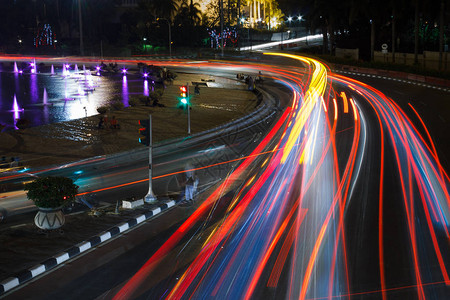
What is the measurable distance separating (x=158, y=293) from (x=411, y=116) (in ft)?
90.4

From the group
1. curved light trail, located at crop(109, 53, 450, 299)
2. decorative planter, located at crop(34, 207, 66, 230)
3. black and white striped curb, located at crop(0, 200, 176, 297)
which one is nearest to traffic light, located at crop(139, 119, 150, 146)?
black and white striped curb, located at crop(0, 200, 176, 297)

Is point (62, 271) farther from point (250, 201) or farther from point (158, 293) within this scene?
point (250, 201)

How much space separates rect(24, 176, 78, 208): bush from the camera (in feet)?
44.9

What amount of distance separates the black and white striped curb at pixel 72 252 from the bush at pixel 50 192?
4.56 ft

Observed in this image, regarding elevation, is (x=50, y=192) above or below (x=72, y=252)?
above

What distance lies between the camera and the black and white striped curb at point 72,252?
427 inches

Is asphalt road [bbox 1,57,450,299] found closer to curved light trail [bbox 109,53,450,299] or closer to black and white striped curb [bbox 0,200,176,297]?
curved light trail [bbox 109,53,450,299]

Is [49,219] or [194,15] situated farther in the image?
[194,15]

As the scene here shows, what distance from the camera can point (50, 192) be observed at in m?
13.7

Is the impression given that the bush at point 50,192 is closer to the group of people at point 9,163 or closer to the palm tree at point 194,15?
the group of people at point 9,163

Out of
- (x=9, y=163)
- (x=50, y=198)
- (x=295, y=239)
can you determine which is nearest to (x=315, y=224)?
(x=295, y=239)

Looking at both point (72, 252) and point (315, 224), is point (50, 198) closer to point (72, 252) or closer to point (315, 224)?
point (72, 252)

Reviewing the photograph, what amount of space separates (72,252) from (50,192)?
76.2 inches

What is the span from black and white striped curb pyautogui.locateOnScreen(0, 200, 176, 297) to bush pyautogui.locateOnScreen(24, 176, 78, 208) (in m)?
1.39
